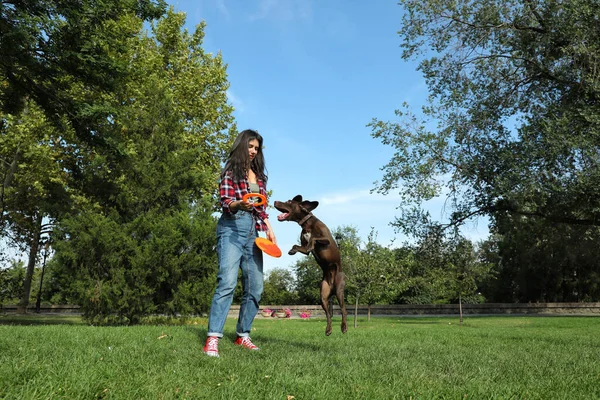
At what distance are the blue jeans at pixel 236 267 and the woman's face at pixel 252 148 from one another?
0.73 m

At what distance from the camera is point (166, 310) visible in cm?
1355

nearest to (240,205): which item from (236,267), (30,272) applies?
(236,267)

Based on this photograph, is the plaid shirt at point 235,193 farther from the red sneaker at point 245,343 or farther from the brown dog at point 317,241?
the red sneaker at point 245,343

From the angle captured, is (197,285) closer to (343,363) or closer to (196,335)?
(196,335)

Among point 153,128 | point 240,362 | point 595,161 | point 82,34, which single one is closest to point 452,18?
point 595,161

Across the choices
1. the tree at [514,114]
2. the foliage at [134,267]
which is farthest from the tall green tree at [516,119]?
the foliage at [134,267]

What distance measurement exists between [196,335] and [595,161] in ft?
42.6

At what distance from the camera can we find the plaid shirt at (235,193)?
5453mm

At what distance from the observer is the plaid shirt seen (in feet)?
17.9

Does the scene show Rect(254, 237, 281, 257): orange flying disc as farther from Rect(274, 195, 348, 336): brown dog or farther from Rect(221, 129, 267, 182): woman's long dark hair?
Rect(221, 129, 267, 182): woman's long dark hair

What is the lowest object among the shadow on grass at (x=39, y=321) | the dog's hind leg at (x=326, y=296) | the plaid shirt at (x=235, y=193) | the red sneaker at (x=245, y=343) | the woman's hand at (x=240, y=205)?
the shadow on grass at (x=39, y=321)

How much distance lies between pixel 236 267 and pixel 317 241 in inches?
43.7

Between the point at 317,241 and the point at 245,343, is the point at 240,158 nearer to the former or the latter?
the point at 317,241

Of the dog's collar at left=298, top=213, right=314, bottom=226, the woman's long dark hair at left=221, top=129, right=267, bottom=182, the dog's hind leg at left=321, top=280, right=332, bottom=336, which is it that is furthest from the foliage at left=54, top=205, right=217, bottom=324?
the dog's collar at left=298, top=213, right=314, bottom=226
